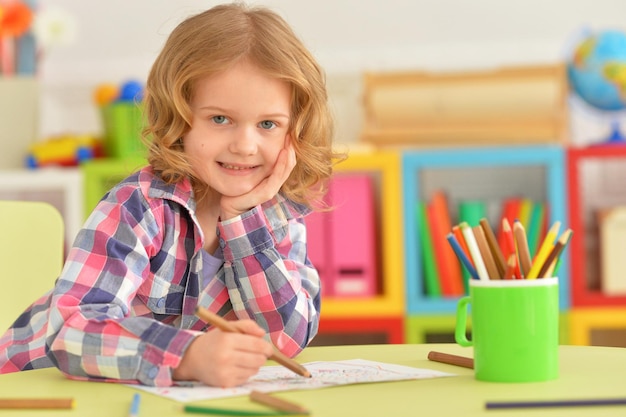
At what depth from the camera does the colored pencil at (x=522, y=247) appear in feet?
2.80

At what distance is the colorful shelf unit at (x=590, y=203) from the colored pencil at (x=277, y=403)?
189 cm

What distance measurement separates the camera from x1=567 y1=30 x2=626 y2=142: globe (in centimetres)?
251

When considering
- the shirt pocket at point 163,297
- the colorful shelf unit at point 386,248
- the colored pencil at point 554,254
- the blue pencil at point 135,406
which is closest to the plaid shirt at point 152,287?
the shirt pocket at point 163,297

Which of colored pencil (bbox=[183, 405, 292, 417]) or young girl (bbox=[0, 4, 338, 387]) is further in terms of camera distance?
young girl (bbox=[0, 4, 338, 387])

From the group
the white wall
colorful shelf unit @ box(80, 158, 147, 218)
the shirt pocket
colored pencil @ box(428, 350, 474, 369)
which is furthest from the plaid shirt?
the white wall

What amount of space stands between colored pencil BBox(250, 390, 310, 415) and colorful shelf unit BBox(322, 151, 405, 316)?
1803 millimetres

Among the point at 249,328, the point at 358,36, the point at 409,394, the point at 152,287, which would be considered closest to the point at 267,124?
the point at 152,287

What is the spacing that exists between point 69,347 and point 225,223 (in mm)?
279

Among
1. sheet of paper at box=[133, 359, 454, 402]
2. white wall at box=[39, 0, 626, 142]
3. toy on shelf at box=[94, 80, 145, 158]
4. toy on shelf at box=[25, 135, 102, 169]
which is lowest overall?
sheet of paper at box=[133, 359, 454, 402]

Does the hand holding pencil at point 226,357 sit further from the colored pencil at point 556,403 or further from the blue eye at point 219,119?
the blue eye at point 219,119

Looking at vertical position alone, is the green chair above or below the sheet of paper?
above

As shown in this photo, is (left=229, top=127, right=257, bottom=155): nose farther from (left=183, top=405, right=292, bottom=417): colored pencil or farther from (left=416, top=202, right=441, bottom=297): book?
(left=416, top=202, right=441, bottom=297): book

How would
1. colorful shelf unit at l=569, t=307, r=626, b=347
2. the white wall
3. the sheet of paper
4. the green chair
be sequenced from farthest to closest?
the white wall → colorful shelf unit at l=569, t=307, r=626, b=347 → the green chair → the sheet of paper

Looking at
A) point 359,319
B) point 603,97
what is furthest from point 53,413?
point 603,97
